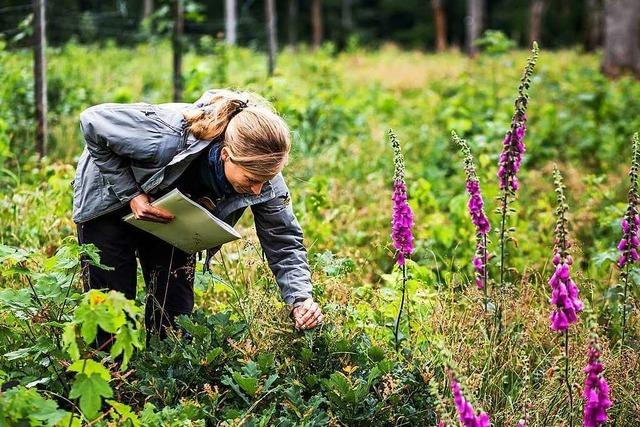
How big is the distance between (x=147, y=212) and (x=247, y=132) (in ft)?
1.72

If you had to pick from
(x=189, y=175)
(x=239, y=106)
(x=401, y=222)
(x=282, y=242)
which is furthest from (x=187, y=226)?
(x=401, y=222)

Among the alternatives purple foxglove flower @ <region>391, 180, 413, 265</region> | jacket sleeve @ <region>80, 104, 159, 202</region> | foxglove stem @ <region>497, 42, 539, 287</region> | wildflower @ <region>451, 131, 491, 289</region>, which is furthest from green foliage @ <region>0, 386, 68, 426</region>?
foxglove stem @ <region>497, 42, 539, 287</region>

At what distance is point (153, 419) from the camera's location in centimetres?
265

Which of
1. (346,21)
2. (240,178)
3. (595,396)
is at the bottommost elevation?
(595,396)

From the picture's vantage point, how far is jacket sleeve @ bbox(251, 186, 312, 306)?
11.0 feet

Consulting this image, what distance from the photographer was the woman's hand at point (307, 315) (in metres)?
3.21

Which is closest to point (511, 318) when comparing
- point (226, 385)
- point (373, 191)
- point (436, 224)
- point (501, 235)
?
point (501, 235)

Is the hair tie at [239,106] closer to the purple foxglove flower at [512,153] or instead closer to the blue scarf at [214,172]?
the blue scarf at [214,172]

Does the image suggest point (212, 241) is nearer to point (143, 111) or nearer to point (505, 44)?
→ point (143, 111)

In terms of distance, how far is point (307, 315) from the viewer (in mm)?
3207

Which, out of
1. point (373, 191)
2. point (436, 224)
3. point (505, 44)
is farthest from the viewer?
point (505, 44)

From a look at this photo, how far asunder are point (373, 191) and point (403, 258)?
3.36 meters

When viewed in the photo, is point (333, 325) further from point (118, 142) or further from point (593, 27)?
point (593, 27)

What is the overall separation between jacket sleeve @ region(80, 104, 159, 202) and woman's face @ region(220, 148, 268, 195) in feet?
1.04
